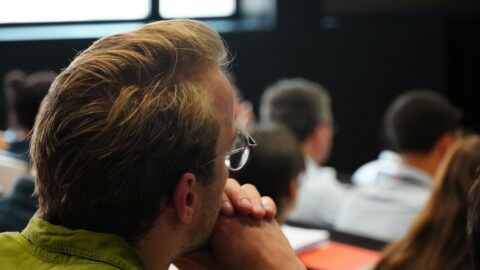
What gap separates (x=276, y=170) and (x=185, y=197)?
1143 mm

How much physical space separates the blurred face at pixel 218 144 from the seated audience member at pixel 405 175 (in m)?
1.54

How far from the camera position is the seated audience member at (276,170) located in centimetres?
213

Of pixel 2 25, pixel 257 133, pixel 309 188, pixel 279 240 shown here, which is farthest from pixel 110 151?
pixel 2 25

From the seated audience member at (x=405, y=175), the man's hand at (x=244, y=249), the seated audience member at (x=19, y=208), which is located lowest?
the seated audience member at (x=405, y=175)

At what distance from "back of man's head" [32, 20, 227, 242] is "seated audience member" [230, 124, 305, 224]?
43.3 inches

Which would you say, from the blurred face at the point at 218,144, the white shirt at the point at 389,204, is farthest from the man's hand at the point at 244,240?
the white shirt at the point at 389,204

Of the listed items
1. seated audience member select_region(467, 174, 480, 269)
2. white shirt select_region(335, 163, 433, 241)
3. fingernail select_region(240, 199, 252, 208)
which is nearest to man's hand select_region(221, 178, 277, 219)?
fingernail select_region(240, 199, 252, 208)

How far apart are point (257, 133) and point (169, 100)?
4.24 feet

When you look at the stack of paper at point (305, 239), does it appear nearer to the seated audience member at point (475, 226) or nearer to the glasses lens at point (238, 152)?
the seated audience member at point (475, 226)

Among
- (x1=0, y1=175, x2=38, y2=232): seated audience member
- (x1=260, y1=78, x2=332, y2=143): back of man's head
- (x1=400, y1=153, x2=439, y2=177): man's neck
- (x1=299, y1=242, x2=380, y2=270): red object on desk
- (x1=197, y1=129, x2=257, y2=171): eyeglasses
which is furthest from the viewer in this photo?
(x1=260, y1=78, x2=332, y2=143): back of man's head

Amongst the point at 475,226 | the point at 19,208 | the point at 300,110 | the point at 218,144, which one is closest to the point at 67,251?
the point at 218,144

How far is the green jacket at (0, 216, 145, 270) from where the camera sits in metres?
0.96

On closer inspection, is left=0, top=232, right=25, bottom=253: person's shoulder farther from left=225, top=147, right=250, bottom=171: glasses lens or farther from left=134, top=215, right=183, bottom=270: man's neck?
left=225, top=147, right=250, bottom=171: glasses lens

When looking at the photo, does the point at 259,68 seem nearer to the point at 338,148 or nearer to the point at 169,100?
the point at 338,148
